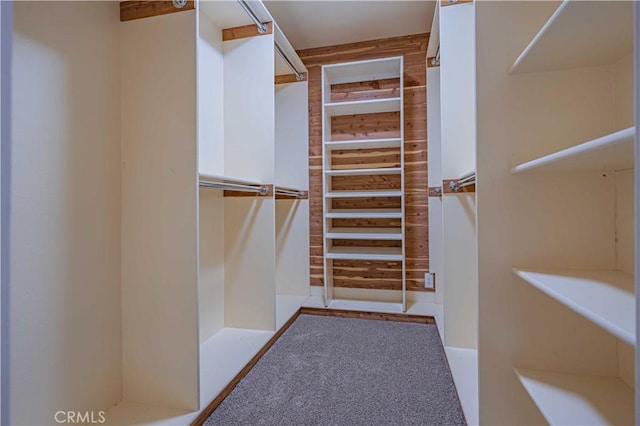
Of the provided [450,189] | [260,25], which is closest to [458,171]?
[450,189]

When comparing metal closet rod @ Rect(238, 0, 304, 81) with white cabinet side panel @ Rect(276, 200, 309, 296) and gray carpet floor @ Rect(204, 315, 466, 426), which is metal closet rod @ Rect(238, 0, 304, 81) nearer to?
white cabinet side panel @ Rect(276, 200, 309, 296)

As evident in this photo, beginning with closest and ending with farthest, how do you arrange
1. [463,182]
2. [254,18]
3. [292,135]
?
[463,182] → [254,18] → [292,135]

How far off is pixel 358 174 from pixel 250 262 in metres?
1.19

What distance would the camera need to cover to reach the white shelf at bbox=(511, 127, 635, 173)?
2.13ft

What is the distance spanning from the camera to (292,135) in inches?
116

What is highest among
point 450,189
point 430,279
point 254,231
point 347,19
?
point 347,19

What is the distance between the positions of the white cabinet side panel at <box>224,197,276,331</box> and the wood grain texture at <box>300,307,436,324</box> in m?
0.53

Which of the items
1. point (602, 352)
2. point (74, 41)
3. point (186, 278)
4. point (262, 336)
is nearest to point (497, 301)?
point (602, 352)

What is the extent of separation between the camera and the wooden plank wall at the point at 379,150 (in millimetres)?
2736

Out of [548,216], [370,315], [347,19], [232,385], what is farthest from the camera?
[347,19]

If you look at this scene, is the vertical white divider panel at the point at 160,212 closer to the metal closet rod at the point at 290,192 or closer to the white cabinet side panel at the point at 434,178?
the metal closet rod at the point at 290,192

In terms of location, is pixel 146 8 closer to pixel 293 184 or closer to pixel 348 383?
pixel 293 184

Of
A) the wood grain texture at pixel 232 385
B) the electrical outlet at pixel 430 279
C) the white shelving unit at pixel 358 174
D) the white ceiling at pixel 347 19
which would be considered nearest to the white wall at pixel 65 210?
the wood grain texture at pixel 232 385

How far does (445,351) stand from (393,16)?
2477 millimetres
